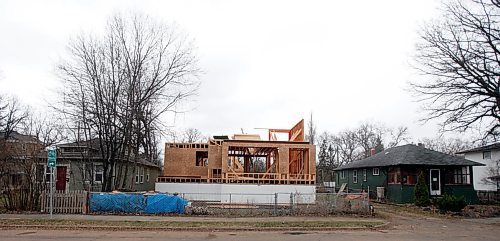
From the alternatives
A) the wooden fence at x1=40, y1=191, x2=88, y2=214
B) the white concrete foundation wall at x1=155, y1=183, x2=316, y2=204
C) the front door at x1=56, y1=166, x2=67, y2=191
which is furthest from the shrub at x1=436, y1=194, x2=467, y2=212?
the front door at x1=56, y1=166, x2=67, y2=191

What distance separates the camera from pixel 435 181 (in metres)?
34.6

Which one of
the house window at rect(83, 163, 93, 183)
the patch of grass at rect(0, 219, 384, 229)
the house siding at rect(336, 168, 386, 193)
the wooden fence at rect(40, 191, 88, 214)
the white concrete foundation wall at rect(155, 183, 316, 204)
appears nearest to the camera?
the patch of grass at rect(0, 219, 384, 229)

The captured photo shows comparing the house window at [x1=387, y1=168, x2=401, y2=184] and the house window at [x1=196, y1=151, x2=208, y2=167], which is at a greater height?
the house window at [x1=196, y1=151, x2=208, y2=167]

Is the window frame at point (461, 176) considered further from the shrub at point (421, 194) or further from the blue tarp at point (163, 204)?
the blue tarp at point (163, 204)

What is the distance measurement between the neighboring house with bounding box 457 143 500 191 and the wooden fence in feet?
128

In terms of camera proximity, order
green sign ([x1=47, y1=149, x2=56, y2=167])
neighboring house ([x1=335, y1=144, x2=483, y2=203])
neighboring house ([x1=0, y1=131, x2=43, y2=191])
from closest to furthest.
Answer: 1. green sign ([x1=47, y1=149, x2=56, y2=167])
2. neighboring house ([x1=0, y1=131, x2=43, y2=191])
3. neighboring house ([x1=335, y1=144, x2=483, y2=203])

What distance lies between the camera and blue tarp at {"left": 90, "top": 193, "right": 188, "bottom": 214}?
74.4ft

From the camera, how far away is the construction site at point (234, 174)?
3138 centimetres

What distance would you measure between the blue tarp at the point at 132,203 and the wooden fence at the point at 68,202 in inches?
16.0

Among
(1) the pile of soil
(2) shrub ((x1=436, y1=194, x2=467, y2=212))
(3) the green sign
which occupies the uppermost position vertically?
(3) the green sign

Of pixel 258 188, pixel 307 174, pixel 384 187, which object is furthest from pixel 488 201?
pixel 258 188

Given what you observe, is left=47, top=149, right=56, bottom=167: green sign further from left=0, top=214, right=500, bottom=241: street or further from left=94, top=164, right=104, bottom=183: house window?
left=94, top=164, right=104, bottom=183: house window

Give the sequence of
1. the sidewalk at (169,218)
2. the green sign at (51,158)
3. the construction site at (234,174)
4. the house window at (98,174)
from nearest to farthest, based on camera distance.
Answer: the green sign at (51,158) → the sidewalk at (169,218) → the construction site at (234,174) → the house window at (98,174)

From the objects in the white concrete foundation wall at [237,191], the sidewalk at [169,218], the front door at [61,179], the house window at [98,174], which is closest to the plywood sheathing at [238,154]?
the white concrete foundation wall at [237,191]
